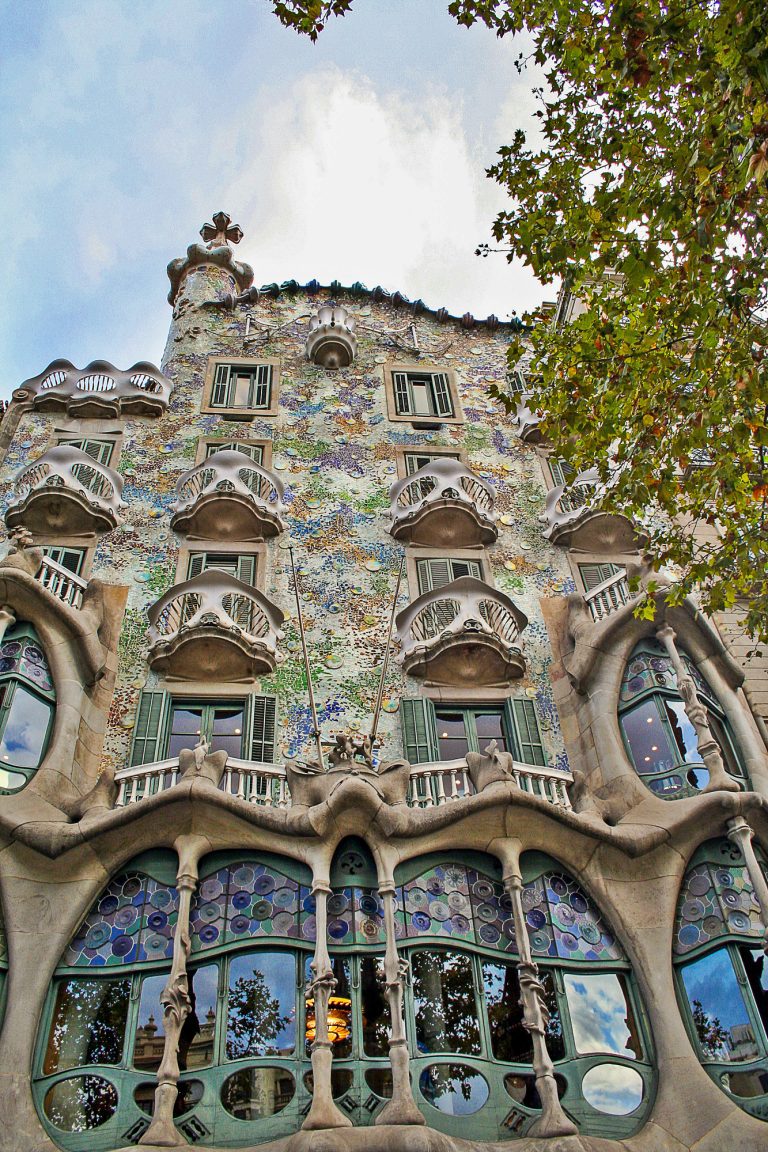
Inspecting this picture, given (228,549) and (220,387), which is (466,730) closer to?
(228,549)

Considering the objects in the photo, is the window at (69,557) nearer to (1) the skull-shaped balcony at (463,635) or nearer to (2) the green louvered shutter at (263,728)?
(2) the green louvered shutter at (263,728)

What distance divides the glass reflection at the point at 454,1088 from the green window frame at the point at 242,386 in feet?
48.7

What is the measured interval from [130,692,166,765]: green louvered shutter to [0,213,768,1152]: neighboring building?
0.19 ft

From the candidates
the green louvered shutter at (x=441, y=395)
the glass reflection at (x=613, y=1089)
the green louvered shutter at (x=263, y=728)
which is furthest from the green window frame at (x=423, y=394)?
the glass reflection at (x=613, y=1089)

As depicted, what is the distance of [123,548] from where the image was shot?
1880cm

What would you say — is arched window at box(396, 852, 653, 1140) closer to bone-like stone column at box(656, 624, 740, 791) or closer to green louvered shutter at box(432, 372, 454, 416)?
bone-like stone column at box(656, 624, 740, 791)

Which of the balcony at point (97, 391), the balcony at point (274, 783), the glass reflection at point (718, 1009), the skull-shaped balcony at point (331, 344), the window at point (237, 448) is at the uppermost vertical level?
the skull-shaped balcony at point (331, 344)

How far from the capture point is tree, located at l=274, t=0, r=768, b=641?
1077 centimetres

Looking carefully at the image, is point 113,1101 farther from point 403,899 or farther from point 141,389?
point 141,389

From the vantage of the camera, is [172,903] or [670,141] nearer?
[670,141]

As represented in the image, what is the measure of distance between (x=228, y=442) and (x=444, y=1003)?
12.8 meters

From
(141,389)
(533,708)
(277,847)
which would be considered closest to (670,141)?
(533,708)

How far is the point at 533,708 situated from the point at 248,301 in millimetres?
14791

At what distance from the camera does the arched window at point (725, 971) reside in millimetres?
11938
